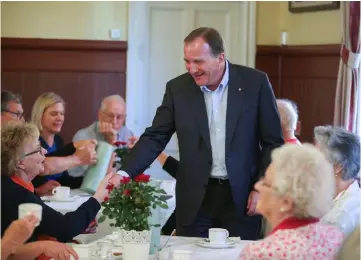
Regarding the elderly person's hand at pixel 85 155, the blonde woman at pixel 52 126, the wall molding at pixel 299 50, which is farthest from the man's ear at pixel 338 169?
the wall molding at pixel 299 50

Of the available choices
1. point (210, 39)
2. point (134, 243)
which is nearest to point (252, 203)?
point (210, 39)

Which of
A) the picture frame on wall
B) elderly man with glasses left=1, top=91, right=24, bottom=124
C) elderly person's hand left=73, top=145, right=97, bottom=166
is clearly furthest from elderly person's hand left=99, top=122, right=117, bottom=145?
the picture frame on wall

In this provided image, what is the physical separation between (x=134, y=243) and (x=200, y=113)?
90cm

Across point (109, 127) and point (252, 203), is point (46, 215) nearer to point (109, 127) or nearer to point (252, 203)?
point (252, 203)

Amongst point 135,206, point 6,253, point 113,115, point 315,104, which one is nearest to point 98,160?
point 113,115

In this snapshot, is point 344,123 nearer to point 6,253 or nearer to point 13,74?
point 13,74

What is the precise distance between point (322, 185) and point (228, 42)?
4.27 m

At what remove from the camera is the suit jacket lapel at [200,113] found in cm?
303

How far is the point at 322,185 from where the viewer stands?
1.98 metres

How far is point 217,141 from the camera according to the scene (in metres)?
3.04

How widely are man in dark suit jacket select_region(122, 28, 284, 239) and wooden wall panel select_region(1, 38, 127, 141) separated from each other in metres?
2.92

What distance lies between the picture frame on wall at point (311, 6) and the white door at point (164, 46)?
0.41 metres

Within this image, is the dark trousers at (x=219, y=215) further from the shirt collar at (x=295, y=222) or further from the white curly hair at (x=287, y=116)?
the white curly hair at (x=287, y=116)

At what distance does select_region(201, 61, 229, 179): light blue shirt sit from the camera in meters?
3.03
